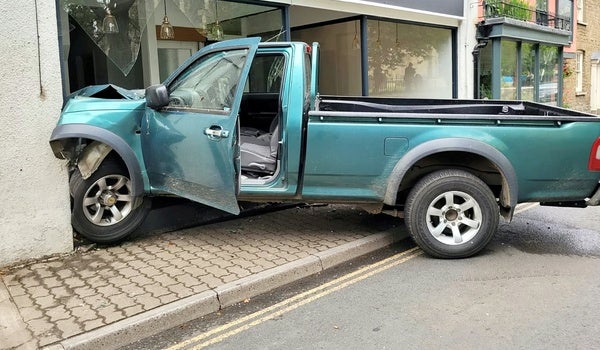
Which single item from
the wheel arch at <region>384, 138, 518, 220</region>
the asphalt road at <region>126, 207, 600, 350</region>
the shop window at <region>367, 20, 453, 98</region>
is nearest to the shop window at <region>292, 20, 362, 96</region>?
the shop window at <region>367, 20, 453, 98</region>

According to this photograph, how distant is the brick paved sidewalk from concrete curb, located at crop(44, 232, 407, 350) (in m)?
0.09

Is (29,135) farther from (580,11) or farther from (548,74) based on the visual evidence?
(580,11)

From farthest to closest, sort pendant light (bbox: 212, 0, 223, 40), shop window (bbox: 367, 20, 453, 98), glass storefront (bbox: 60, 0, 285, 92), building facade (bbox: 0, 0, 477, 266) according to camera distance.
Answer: shop window (bbox: 367, 20, 453, 98), pendant light (bbox: 212, 0, 223, 40), glass storefront (bbox: 60, 0, 285, 92), building facade (bbox: 0, 0, 477, 266)

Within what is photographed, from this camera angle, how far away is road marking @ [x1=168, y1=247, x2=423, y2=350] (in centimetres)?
364

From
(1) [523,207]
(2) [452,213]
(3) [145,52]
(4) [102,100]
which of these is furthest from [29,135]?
(1) [523,207]

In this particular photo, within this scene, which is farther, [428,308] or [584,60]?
[584,60]

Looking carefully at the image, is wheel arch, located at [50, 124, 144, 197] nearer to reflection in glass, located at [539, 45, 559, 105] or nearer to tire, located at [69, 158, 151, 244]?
tire, located at [69, 158, 151, 244]

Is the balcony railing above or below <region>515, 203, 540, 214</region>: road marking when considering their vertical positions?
above

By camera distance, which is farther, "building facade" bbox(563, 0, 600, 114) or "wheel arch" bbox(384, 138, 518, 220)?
"building facade" bbox(563, 0, 600, 114)

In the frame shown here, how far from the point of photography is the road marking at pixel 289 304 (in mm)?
3643

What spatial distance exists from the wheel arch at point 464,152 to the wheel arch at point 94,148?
2.51 metres

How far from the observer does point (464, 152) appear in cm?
501

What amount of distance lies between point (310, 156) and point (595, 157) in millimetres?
2657

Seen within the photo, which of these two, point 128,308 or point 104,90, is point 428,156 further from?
point 104,90
